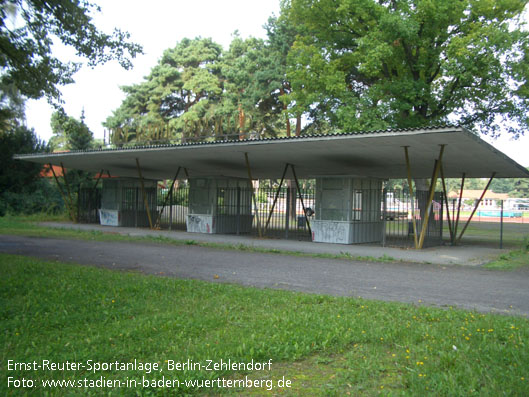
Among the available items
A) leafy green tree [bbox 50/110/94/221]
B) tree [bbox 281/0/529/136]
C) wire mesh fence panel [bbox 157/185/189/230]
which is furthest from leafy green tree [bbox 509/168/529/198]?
leafy green tree [bbox 50/110/94/221]

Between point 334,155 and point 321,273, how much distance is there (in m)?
8.26

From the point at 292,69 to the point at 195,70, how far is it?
19.6m

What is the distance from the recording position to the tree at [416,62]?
933 inches

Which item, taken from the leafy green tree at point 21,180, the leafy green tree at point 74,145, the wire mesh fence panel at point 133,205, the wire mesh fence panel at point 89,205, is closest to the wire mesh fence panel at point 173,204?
the wire mesh fence panel at point 133,205

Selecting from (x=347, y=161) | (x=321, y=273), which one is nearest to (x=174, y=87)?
(x=347, y=161)

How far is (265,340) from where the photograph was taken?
202 inches

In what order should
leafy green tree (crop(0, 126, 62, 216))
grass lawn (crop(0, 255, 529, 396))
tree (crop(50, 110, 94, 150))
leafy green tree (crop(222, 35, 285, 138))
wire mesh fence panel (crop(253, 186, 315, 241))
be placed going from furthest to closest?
leafy green tree (crop(222, 35, 285, 138))
leafy green tree (crop(0, 126, 62, 216))
wire mesh fence panel (crop(253, 186, 315, 241))
tree (crop(50, 110, 94, 150))
grass lawn (crop(0, 255, 529, 396))

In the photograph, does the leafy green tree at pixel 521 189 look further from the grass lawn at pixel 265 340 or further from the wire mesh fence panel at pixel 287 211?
the grass lawn at pixel 265 340

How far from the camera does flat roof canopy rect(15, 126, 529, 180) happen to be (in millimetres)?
13914

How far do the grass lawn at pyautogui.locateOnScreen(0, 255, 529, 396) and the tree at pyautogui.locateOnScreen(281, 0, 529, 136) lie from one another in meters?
19.6

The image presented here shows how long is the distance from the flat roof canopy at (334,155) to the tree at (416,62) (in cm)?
417

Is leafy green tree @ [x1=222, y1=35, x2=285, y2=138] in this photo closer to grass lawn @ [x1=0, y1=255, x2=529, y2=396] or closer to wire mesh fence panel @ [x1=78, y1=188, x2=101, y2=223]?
wire mesh fence panel @ [x1=78, y1=188, x2=101, y2=223]

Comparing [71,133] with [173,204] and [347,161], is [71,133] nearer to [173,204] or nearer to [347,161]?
[347,161]

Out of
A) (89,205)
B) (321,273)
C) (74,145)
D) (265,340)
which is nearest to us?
(265,340)
